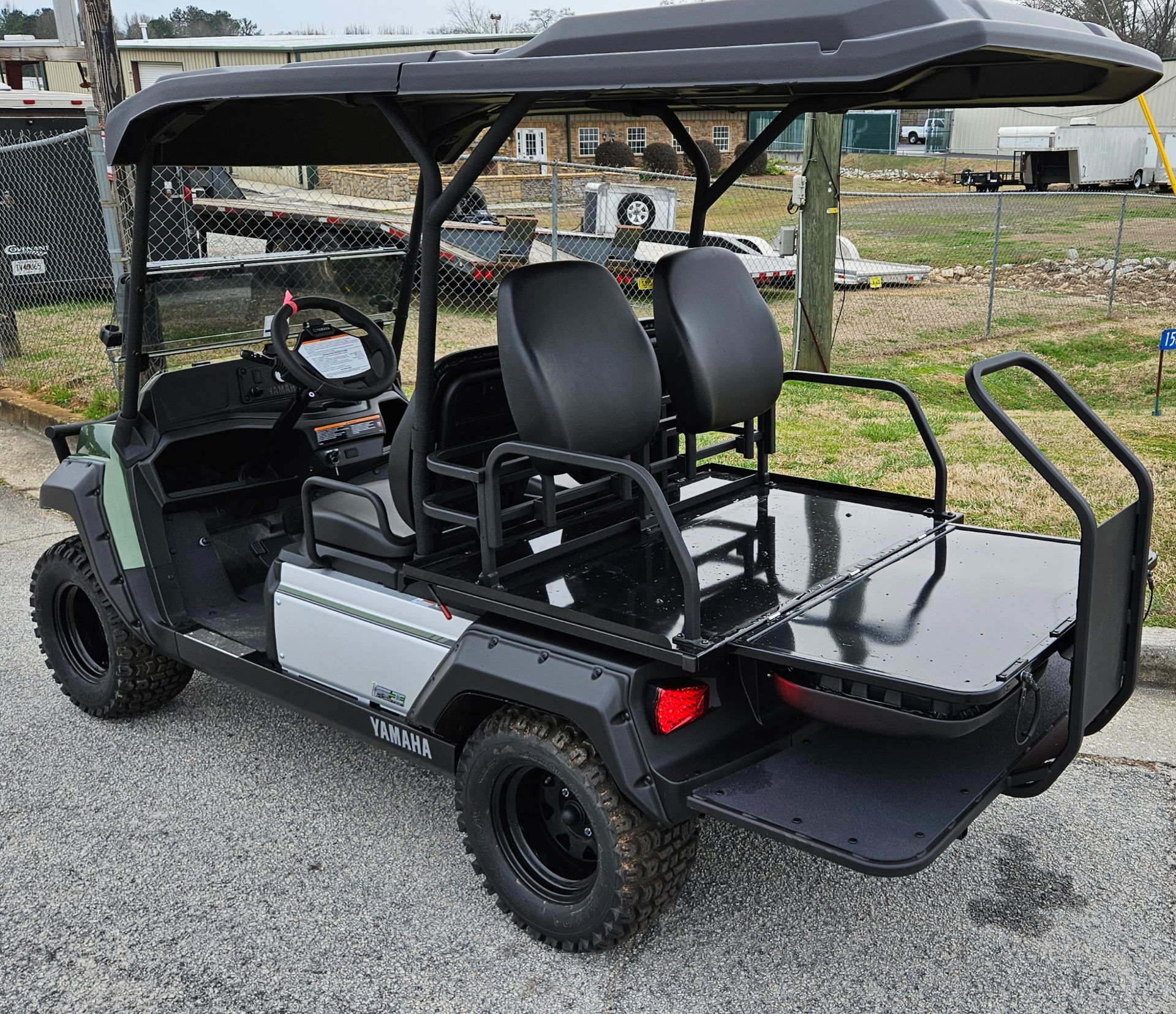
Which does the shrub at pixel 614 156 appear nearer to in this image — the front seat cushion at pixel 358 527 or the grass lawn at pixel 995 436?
the grass lawn at pixel 995 436

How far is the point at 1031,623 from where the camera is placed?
8.61 ft

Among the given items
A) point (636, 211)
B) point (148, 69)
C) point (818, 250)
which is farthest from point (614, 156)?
point (148, 69)

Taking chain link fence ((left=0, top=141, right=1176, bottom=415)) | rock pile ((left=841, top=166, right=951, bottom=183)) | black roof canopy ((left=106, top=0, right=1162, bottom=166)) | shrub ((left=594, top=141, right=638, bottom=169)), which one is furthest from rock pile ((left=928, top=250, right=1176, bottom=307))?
rock pile ((left=841, top=166, right=951, bottom=183))

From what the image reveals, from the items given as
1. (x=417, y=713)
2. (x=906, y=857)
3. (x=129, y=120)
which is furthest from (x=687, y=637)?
(x=129, y=120)

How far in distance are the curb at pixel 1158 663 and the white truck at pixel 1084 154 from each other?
2414 cm

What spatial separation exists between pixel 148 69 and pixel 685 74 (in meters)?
33.6

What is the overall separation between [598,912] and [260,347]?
2455 mm

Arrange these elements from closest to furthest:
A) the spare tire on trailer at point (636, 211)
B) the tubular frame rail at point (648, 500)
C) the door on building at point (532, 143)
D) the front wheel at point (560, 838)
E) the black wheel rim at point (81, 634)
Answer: the tubular frame rail at point (648, 500) → the front wheel at point (560, 838) → the black wheel rim at point (81, 634) → the door on building at point (532, 143) → the spare tire on trailer at point (636, 211)

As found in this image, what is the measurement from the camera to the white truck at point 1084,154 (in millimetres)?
25453

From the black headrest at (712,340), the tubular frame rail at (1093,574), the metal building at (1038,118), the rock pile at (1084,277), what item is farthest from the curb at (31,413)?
the metal building at (1038,118)

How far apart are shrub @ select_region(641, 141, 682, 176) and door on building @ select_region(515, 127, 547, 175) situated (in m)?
1.21

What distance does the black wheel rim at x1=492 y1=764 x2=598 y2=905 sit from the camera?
9.06ft

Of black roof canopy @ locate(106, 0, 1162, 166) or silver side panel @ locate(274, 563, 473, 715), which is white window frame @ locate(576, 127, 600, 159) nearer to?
black roof canopy @ locate(106, 0, 1162, 166)

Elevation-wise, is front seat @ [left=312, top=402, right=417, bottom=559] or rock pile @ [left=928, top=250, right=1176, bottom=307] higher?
front seat @ [left=312, top=402, right=417, bottom=559]
